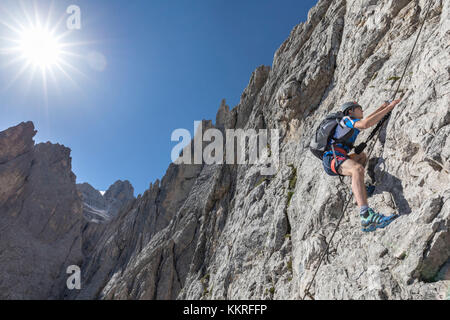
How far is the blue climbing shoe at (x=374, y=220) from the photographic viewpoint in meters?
6.16

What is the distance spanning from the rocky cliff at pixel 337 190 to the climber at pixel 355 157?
36cm

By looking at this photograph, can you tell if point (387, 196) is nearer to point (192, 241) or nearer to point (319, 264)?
point (319, 264)

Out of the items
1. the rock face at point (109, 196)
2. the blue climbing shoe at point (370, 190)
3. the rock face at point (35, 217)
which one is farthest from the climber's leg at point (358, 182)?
the rock face at point (109, 196)

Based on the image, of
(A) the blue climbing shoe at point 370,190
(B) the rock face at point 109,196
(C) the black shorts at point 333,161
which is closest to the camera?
(C) the black shorts at point 333,161

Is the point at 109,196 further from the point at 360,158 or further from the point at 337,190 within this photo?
the point at 360,158

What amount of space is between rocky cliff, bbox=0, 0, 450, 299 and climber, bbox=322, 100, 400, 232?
36 cm

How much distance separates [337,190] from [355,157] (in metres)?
1.44

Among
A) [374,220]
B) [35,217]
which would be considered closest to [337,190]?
[374,220]

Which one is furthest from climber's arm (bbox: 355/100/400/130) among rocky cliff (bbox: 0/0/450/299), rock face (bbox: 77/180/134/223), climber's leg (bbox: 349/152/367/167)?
rock face (bbox: 77/180/134/223)

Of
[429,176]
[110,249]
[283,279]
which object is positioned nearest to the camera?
[429,176]

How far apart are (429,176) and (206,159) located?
1381 inches

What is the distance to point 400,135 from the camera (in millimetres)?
7055

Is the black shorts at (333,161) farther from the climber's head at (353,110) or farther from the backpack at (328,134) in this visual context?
the climber's head at (353,110)
